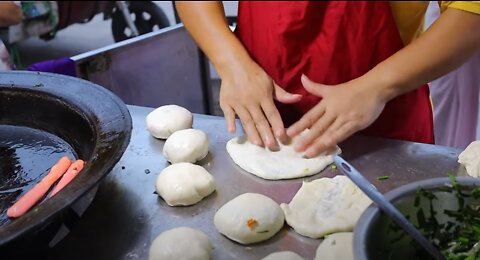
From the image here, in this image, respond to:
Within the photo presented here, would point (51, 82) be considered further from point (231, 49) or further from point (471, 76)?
point (471, 76)

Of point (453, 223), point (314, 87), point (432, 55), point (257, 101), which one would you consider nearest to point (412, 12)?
point (432, 55)

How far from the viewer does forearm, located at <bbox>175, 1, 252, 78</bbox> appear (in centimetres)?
103

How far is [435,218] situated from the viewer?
0.65 m

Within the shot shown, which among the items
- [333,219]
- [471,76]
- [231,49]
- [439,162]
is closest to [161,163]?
[231,49]

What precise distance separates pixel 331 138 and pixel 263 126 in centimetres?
14

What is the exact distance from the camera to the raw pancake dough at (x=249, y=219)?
2.60 ft

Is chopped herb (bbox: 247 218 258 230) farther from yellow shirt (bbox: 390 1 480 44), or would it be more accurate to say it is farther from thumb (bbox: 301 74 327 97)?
yellow shirt (bbox: 390 1 480 44)

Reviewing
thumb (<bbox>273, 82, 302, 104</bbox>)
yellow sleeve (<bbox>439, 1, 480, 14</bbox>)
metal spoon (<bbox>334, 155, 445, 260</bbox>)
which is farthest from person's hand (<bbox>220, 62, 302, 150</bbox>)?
metal spoon (<bbox>334, 155, 445, 260</bbox>)

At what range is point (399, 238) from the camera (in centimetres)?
61

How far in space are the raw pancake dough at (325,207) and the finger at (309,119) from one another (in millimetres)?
123

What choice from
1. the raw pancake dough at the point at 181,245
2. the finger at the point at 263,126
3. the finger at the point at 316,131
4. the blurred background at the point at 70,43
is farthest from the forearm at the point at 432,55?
the blurred background at the point at 70,43

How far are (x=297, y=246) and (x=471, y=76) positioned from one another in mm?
932

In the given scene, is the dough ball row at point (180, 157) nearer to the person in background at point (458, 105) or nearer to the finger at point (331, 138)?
the finger at point (331, 138)

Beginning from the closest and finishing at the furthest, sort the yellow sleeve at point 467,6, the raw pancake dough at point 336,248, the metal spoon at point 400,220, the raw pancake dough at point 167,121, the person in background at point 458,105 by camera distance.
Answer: the metal spoon at point 400,220, the raw pancake dough at point 336,248, the yellow sleeve at point 467,6, the raw pancake dough at point 167,121, the person in background at point 458,105
